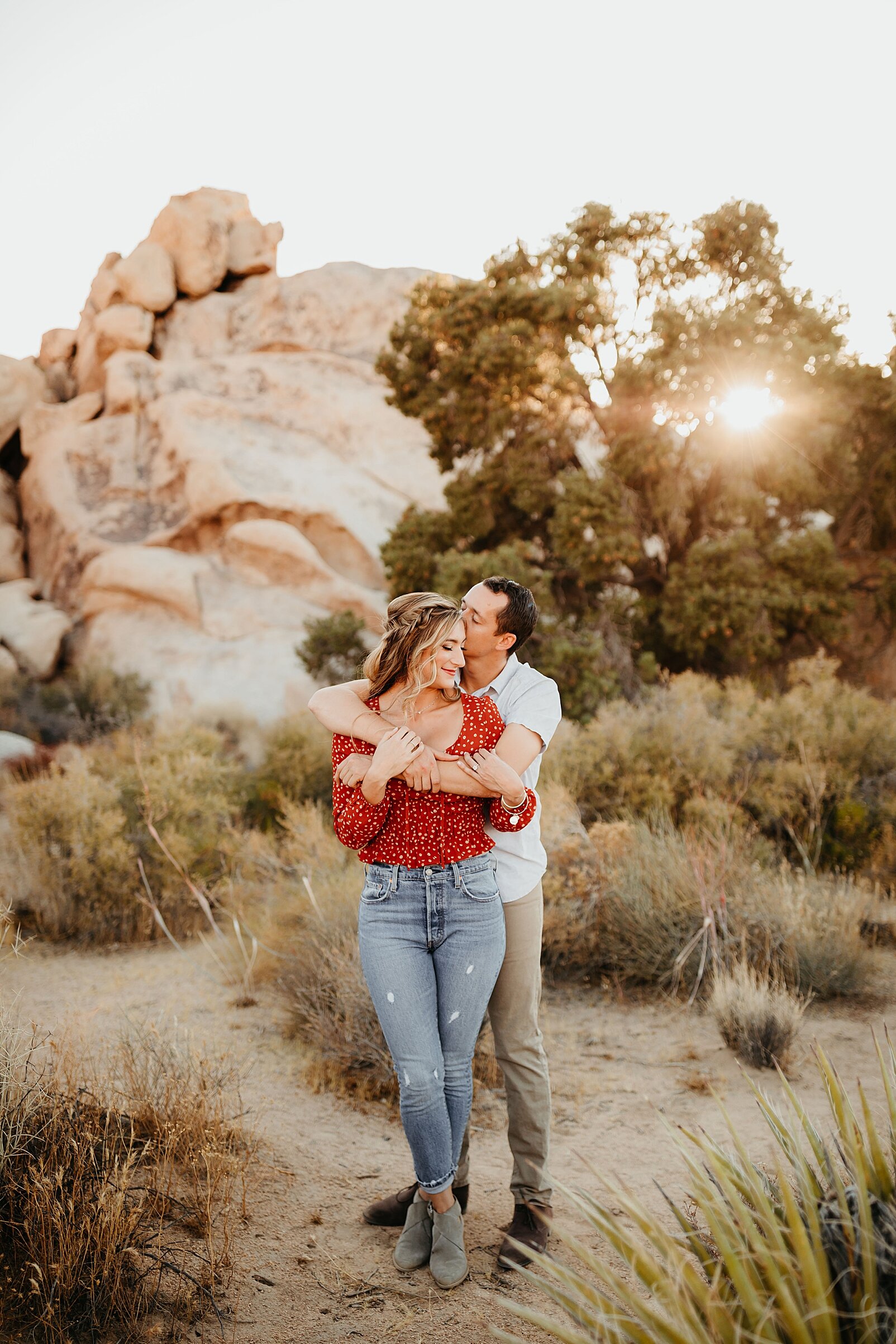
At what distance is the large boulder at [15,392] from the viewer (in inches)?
779

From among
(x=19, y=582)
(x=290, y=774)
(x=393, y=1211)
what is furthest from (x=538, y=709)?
(x=19, y=582)

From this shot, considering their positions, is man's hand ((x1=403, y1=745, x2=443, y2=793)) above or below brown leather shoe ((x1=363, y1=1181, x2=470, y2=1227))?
above

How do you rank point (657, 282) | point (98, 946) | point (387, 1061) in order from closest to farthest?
point (387, 1061), point (98, 946), point (657, 282)

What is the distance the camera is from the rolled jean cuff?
2689 mm

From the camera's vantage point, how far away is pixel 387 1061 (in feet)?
14.6

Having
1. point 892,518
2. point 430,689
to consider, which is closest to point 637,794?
point 430,689

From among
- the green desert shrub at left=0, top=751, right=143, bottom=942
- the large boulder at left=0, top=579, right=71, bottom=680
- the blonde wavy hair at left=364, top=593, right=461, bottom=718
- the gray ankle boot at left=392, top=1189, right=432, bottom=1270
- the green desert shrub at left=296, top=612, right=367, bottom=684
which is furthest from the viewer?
the large boulder at left=0, top=579, right=71, bottom=680

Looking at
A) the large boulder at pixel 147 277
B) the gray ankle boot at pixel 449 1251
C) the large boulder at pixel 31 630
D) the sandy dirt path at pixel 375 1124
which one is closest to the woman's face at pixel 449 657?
the sandy dirt path at pixel 375 1124

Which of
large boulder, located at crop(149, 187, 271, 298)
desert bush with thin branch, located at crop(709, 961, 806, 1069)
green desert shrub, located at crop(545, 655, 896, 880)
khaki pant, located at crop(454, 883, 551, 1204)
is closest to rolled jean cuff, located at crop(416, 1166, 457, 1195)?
khaki pant, located at crop(454, 883, 551, 1204)

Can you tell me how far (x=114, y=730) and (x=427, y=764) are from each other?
12.4 m

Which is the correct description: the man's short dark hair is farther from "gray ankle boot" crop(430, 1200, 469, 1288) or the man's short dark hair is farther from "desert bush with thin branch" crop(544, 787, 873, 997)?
"desert bush with thin branch" crop(544, 787, 873, 997)

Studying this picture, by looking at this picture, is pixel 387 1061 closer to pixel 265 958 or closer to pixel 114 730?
pixel 265 958

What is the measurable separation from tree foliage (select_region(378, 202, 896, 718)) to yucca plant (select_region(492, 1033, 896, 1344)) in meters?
10.5

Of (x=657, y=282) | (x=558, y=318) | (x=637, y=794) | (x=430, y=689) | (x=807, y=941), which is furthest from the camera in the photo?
(x=657, y=282)
